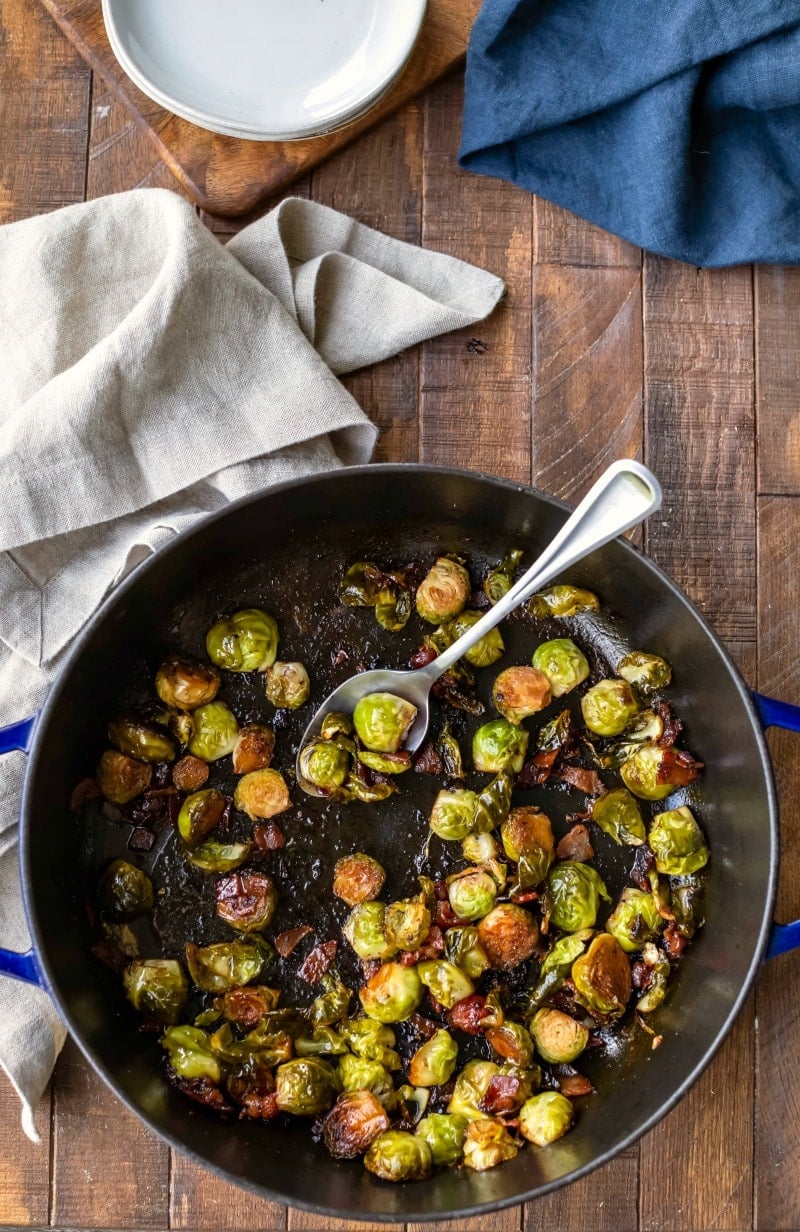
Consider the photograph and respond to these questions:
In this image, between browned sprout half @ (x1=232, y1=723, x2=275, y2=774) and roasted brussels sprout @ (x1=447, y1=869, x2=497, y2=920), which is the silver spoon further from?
roasted brussels sprout @ (x1=447, y1=869, x2=497, y2=920)

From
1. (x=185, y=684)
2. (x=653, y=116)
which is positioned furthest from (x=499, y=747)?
(x=653, y=116)

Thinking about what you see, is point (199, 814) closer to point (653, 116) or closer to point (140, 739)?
point (140, 739)

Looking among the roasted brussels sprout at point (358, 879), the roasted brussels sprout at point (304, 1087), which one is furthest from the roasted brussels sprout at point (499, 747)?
the roasted brussels sprout at point (304, 1087)

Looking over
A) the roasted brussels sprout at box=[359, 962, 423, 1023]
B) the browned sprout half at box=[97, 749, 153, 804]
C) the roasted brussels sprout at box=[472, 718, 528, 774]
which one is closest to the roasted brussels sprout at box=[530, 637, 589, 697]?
the roasted brussels sprout at box=[472, 718, 528, 774]

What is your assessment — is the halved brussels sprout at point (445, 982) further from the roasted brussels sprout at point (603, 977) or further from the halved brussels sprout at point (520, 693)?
the halved brussels sprout at point (520, 693)

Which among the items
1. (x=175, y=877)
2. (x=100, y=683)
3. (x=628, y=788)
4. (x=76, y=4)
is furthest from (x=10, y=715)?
(x=76, y=4)

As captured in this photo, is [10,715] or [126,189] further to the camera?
[126,189]

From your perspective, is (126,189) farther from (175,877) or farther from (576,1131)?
(576,1131)
